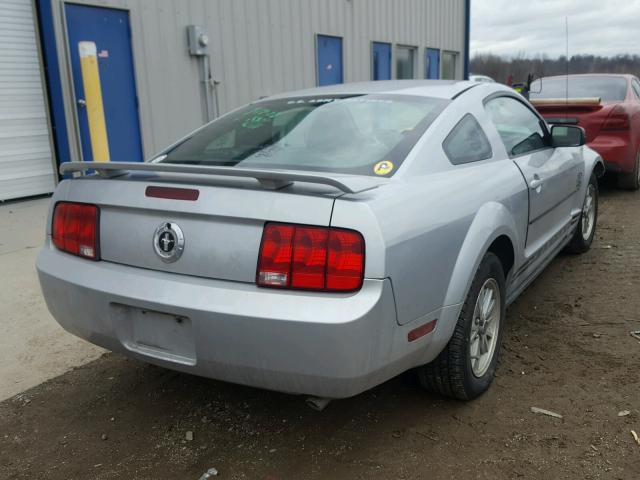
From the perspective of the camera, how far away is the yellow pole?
6727 millimetres

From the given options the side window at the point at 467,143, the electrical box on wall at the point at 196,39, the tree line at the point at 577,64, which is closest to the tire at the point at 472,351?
the side window at the point at 467,143

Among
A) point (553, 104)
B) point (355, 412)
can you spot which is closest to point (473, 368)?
point (355, 412)

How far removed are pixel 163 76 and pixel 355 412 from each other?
6138 millimetres

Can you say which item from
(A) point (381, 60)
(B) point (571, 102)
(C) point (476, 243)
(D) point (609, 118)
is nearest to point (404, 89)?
(C) point (476, 243)

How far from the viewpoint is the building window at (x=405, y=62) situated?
13742 millimetres

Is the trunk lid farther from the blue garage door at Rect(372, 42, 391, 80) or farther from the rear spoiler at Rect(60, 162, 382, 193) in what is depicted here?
the blue garage door at Rect(372, 42, 391, 80)

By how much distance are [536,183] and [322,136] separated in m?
1.32

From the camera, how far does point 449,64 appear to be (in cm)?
1695

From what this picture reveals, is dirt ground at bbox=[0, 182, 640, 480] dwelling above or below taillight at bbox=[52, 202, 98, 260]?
below

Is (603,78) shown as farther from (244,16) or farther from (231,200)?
(231,200)

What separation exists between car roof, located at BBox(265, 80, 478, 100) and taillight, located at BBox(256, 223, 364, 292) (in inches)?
52.8

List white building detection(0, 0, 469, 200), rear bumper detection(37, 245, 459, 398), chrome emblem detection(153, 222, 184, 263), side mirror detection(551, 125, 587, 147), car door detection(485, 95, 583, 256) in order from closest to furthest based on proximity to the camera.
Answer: rear bumper detection(37, 245, 459, 398)
chrome emblem detection(153, 222, 184, 263)
car door detection(485, 95, 583, 256)
side mirror detection(551, 125, 587, 147)
white building detection(0, 0, 469, 200)

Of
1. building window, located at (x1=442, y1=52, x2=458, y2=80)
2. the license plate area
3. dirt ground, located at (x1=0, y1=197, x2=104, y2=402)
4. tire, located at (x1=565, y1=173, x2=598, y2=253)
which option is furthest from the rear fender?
building window, located at (x1=442, y1=52, x2=458, y2=80)

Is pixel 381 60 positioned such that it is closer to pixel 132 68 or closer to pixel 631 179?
pixel 631 179
